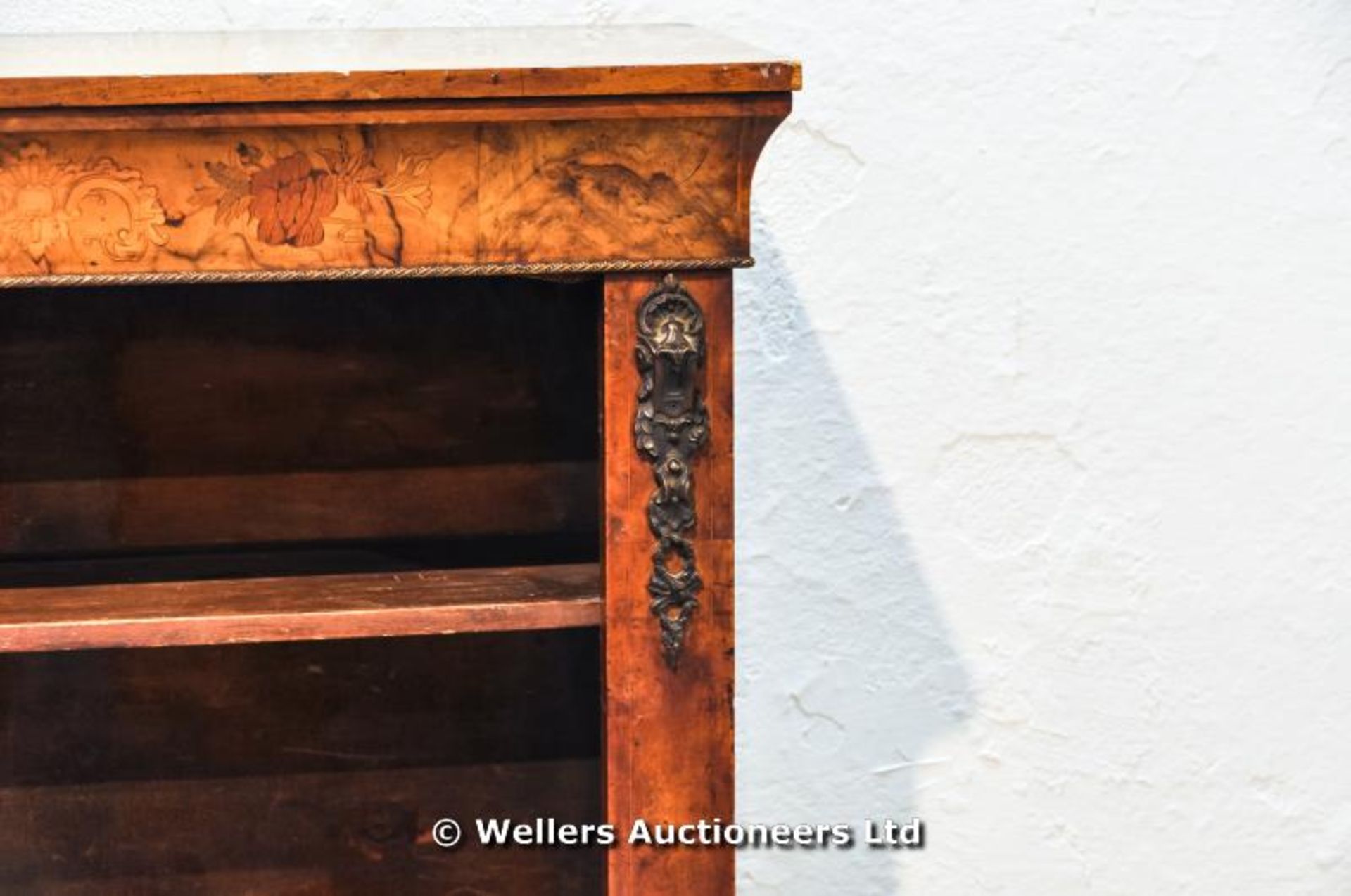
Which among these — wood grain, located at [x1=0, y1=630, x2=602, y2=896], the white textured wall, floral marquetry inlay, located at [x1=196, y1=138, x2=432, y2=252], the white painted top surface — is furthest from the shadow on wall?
floral marquetry inlay, located at [x1=196, y1=138, x2=432, y2=252]

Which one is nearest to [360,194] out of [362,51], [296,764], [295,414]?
[362,51]

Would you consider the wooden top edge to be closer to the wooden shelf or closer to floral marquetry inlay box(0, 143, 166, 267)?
floral marquetry inlay box(0, 143, 166, 267)

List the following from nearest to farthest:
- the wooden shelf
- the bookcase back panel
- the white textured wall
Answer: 1. the wooden shelf
2. the bookcase back panel
3. the white textured wall

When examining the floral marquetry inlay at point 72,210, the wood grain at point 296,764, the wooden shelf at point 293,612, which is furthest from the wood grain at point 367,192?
the wood grain at point 296,764

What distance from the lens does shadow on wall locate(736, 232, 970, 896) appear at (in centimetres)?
158

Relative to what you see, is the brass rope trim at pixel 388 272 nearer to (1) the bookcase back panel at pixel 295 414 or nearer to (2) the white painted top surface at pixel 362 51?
(2) the white painted top surface at pixel 362 51

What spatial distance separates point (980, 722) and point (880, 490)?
227mm

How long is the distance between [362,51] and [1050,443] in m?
0.74

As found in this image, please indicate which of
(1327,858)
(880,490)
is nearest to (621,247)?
(880,490)

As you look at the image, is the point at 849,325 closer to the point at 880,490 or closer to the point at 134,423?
the point at 880,490

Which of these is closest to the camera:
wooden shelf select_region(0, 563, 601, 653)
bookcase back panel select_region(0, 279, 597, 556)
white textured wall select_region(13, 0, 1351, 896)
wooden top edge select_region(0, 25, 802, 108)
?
wooden top edge select_region(0, 25, 802, 108)

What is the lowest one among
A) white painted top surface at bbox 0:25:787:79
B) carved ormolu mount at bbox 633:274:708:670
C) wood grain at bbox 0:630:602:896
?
wood grain at bbox 0:630:602:896

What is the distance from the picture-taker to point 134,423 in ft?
4.46

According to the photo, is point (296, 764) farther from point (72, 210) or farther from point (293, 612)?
point (72, 210)
